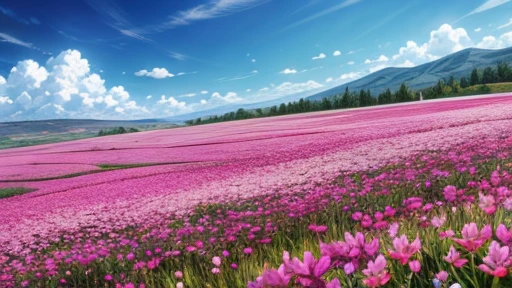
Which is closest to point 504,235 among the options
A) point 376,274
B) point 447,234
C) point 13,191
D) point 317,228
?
point 447,234

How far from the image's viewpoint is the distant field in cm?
2142

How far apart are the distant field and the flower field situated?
9803 mm

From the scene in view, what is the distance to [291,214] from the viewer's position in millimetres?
4344

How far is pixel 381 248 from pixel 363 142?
254 inches

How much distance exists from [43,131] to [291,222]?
99.1ft

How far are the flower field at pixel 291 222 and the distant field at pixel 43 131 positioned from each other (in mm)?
9803

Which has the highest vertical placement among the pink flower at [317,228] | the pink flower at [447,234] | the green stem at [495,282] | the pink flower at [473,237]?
the pink flower at [473,237]

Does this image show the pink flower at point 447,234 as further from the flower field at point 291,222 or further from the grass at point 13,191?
the grass at point 13,191

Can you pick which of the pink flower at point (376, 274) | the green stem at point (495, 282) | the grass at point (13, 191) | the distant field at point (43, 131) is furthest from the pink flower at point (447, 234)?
the distant field at point (43, 131)

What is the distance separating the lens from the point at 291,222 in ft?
13.7

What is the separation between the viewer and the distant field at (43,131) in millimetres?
21422

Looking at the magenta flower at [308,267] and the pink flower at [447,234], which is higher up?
the magenta flower at [308,267]

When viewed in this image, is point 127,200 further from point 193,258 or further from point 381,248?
point 381,248

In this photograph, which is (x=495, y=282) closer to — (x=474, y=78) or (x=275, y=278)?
(x=275, y=278)
